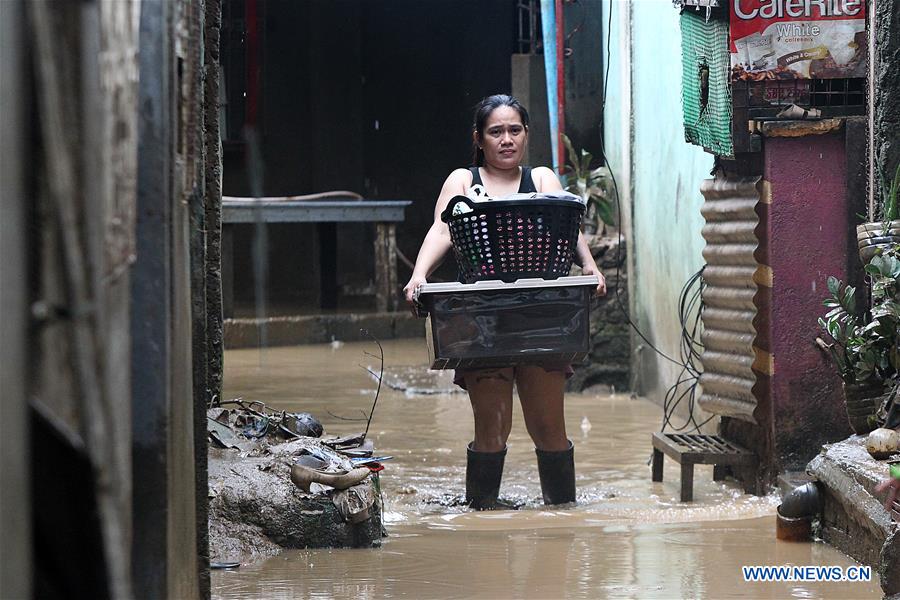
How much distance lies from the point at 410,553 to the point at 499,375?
45.9 inches

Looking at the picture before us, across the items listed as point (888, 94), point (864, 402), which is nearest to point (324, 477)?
point (864, 402)

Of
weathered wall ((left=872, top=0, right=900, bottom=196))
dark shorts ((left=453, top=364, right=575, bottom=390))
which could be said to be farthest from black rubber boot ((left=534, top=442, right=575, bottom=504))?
weathered wall ((left=872, top=0, right=900, bottom=196))

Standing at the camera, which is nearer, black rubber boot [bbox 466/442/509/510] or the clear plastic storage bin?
the clear plastic storage bin

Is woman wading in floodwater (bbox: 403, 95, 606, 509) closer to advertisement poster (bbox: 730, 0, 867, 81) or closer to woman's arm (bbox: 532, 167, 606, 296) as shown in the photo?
woman's arm (bbox: 532, 167, 606, 296)

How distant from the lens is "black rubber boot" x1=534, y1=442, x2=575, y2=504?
560 cm

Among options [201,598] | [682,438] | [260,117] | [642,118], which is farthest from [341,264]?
[201,598]

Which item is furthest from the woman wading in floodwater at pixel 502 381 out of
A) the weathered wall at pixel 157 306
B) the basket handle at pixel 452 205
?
the weathered wall at pixel 157 306

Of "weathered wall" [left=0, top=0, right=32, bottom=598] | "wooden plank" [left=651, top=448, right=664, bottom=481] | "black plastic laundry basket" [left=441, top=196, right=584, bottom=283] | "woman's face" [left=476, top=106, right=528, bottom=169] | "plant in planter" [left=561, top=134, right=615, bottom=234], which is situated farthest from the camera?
"plant in planter" [left=561, top=134, right=615, bottom=234]

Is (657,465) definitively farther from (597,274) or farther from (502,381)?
(597,274)

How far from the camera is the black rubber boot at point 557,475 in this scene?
560 centimetres

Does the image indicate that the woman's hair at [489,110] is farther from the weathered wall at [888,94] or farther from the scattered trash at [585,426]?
the scattered trash at [585,426]

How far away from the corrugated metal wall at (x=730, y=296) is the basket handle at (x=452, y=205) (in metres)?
1.73

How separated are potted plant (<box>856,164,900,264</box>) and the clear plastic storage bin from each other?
1107mm

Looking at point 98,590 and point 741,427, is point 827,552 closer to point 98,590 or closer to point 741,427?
point 741,427
